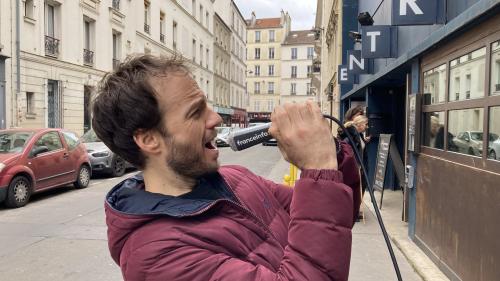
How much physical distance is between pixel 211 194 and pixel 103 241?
5.05 metres

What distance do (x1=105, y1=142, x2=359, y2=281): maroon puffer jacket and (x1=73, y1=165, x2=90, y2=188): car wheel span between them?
9.80 m

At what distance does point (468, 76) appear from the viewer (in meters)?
4.25

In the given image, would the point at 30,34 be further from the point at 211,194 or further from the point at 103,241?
the point at 211,194

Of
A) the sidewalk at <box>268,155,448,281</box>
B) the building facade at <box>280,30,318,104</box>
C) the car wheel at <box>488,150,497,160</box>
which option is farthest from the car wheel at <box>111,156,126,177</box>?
the building facade at <box>280,30,318,104</box>

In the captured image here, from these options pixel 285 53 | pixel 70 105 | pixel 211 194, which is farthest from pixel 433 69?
pixel 285 53

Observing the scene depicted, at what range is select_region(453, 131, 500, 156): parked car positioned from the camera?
363 centimetres

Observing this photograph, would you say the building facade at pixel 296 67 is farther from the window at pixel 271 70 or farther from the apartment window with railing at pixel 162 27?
the apartment window with railing at pixel 162 27

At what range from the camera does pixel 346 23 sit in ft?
53.9

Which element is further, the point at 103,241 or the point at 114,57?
the point at 114,57

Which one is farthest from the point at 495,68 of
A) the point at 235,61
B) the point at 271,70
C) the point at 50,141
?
the point at 271,70

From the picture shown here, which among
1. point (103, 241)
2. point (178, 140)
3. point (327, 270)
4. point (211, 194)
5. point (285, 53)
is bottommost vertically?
point (103, 241)

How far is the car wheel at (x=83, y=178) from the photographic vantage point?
1045 centimetres

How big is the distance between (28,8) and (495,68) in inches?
687

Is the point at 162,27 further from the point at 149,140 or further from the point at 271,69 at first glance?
the point at 271,69
